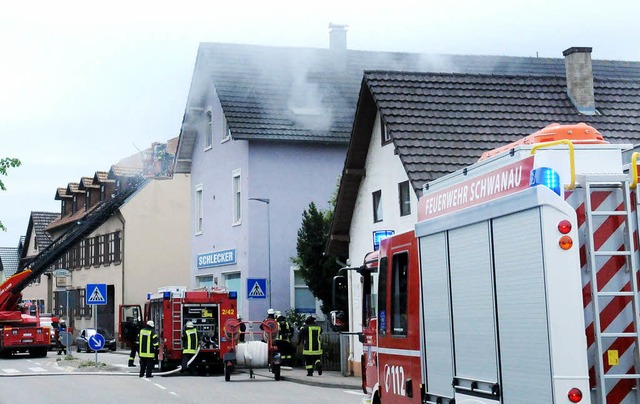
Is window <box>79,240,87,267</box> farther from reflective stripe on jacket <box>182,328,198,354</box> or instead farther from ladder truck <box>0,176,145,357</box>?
reflective stripe on jacket <box>182,328,198,354</box>

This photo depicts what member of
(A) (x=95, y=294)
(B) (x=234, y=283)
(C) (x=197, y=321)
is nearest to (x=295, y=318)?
(B) (x=234, y=283)

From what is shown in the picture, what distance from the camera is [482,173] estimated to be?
302 inches

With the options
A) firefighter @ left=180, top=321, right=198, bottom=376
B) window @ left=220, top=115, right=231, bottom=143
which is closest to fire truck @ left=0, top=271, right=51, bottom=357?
window @ left=220, top=115, right=231, bottom=143

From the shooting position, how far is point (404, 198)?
2223 cm

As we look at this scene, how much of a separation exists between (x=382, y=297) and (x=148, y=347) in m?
14.7

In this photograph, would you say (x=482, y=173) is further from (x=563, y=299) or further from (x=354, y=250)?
(x=354, y=250)

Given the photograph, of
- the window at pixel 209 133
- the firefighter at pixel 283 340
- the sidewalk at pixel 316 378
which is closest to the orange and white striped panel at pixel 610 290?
the sidewalk at pixel 316 378

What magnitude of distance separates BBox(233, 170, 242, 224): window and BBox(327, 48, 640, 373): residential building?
901 cm

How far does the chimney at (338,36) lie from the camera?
36.7m

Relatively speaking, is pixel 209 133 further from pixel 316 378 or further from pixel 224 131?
pixel 316 378

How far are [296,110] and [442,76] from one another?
36.0 feet

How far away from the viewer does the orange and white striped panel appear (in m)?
6.19

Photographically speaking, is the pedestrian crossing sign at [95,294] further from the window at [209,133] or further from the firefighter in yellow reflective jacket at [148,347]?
A: the window at [209,133]

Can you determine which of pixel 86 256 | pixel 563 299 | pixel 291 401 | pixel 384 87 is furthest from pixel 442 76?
pixel 86 256
